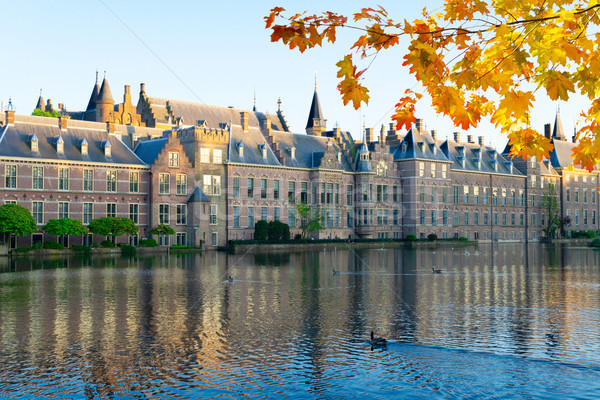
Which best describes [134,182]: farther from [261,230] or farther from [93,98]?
[93,98]

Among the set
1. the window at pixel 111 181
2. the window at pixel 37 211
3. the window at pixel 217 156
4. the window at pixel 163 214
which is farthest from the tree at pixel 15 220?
the window at pixel 217 156

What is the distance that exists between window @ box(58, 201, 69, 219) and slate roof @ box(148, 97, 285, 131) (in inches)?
1057

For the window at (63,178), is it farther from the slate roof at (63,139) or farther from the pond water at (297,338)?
the pond water at (297,338)

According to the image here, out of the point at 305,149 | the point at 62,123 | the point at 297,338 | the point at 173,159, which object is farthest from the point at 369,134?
the point at 297,338

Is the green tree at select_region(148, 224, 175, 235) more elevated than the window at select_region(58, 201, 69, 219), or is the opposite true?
the window at select_region(58, 201, 69, 219)

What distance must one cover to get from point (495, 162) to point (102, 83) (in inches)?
2488

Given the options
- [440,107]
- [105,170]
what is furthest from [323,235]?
[440,107]

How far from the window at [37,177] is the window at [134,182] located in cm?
926

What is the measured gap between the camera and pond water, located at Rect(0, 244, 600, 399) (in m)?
15.5

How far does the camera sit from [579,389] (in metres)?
15.2

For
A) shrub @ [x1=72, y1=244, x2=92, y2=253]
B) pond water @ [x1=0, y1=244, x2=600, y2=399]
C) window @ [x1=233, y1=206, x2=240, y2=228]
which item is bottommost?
pond water @ [x1=0, y1=244, x2=600, y2=399]

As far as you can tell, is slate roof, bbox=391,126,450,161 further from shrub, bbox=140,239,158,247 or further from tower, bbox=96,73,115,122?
shrub, bbox=140,239,158,247

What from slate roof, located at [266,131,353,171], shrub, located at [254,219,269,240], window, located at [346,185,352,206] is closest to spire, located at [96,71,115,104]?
slate roof, located at [266,131,353,171]

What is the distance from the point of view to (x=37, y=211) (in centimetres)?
6856
